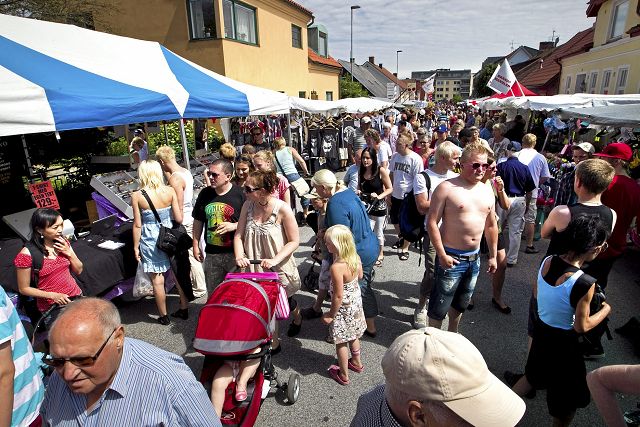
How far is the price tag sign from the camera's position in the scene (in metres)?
A: 4.50

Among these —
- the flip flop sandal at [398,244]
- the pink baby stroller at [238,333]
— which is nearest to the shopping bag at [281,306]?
the pink baby stroller at [238,333]

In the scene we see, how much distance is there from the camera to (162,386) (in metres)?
1.54

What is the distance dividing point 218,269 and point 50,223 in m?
1.50

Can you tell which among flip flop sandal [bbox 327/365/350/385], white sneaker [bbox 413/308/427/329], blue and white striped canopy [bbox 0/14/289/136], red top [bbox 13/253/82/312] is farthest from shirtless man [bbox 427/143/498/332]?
blue and white striped canopy [bbox 0/14/289/136]

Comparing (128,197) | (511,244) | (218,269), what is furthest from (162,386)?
(511,244)

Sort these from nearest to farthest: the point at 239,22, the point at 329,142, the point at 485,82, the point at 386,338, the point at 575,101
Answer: the point at 386,338 → the point at 575,101 → the point at 329,142 → the point at 239,22 → the point at 485,82

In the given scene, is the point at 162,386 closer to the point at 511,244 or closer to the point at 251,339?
the point at 251,339

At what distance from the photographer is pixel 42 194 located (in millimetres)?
4586

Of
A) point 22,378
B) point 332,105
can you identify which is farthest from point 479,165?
point 332,105

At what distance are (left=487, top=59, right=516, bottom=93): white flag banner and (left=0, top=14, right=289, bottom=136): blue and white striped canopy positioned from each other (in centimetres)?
862

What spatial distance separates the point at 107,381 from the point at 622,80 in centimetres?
2060

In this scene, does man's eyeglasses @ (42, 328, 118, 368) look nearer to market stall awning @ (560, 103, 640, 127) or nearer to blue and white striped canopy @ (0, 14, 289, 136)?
blue and white striped canopy @ (0, 14, 289, 136)

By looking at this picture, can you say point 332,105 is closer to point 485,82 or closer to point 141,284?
point 141,284

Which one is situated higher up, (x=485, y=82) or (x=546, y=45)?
(x=546, y=45)
